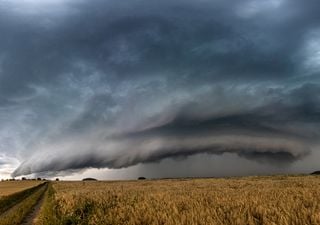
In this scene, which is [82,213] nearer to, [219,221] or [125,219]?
[125,219]

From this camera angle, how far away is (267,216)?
8492 mm

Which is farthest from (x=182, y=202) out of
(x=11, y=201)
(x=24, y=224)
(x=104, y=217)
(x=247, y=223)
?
(x=11, y=201)

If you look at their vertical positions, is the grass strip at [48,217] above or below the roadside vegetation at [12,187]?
below

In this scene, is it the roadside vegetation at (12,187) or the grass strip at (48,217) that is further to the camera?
the roadside vegetation at (12,187)

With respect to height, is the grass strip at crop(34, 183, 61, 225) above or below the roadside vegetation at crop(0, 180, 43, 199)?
below

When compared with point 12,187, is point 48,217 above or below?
below

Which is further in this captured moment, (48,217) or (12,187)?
(12,187)

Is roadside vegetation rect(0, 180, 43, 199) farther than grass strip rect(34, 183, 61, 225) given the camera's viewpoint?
Yes

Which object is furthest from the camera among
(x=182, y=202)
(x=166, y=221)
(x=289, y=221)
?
(x=182, y=202)

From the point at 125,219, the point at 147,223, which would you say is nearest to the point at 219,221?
the point at 147,223

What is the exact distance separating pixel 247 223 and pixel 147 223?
2931 millimetres

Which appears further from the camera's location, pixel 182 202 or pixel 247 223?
pixel 182 202

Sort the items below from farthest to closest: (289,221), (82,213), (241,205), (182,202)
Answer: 1. (82,213)
2. (182,202)
3. (241,205)
4. (289,221)

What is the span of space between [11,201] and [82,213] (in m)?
35.1
